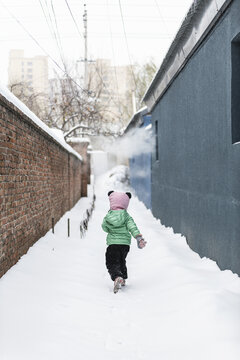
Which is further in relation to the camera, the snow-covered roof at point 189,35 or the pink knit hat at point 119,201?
the pink knit hat at point 119,201

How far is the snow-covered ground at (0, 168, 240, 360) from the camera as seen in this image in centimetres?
334

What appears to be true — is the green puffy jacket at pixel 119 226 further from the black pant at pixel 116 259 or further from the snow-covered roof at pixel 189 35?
the snow-covered roof at pixel 189 35

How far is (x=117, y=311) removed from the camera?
454 cm

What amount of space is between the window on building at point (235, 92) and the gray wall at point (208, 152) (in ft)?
0.16

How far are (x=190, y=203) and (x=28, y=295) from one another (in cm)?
421

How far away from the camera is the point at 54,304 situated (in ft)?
14.3

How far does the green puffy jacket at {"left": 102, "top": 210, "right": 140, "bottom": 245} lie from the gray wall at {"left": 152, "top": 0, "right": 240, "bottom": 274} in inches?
49.6

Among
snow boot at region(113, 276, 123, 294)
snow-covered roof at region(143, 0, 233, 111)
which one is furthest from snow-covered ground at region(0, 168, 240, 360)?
snow-covered roof at region(143, 0, 233, 111)

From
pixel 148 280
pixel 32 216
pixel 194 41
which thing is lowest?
pixel 148 280

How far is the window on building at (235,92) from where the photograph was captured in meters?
5.19

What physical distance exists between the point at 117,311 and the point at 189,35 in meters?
4.90

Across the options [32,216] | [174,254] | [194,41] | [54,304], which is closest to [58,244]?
[32,216]

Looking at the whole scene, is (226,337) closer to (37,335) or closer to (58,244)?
(37,335)

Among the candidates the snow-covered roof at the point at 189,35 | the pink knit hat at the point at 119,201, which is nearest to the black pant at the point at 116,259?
the pink knit hat at the point at 119,201
